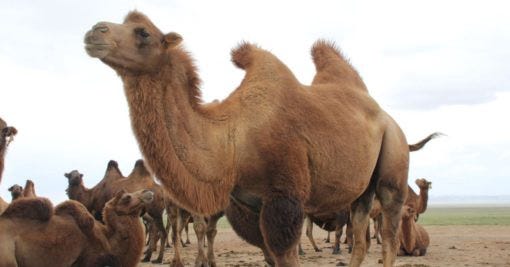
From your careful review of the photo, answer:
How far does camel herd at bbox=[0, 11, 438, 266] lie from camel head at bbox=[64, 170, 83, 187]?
5957mm

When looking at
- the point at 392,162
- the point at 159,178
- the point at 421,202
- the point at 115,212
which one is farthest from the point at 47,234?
the point at 421,202

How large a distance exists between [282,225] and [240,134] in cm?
77

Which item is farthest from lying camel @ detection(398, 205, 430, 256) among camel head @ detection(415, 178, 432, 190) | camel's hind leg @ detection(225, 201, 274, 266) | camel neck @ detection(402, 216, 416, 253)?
camel's hind leg @ detection(225, 201, 274, 266)

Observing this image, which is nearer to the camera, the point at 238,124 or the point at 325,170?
the point at 238,124

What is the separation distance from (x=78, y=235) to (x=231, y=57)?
10.2 ft

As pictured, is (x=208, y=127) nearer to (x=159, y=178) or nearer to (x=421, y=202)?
(x=159, y=178)

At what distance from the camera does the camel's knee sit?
4.75 m

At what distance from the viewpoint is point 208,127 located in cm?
493

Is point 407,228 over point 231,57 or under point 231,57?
under

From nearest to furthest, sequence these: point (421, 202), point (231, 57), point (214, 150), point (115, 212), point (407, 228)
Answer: point (214, 150) → point (231, 57) → point (115, 212) → point (407, 228) → point (421, 202)

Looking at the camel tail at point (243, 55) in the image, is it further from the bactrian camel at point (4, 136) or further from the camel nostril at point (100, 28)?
the bactrian camel at point (4, 136)

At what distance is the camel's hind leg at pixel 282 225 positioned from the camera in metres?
4.75

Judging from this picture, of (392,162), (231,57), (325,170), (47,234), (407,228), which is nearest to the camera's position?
(325,170)

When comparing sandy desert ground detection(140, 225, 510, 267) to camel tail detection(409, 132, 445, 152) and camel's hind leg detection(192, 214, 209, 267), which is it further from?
camel tail detection(409, 132, 445, 152)
